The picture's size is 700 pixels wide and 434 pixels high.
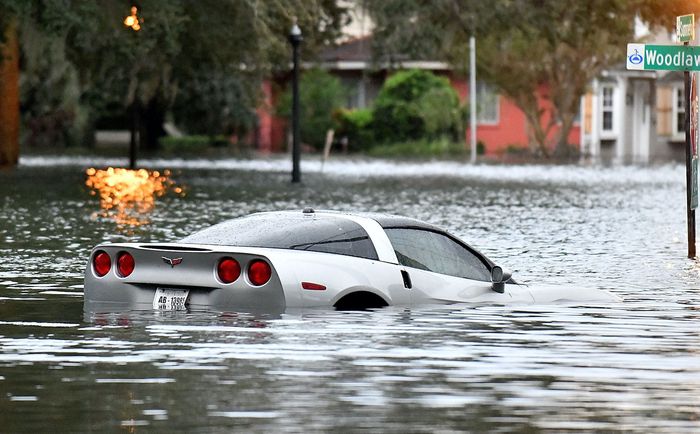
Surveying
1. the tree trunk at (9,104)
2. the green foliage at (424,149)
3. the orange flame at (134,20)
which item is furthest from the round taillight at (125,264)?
the green foliage at (424,149)

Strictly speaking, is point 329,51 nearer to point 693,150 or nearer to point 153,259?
point 693,150

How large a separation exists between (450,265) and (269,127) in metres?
79.7

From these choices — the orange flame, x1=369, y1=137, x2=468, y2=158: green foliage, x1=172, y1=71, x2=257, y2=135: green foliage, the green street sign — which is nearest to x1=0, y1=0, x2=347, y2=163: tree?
the orange flame

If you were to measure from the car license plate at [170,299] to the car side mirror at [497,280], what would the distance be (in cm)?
244

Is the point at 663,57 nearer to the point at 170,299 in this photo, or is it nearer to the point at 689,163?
the point at 689,163

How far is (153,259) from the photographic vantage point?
14.4 m

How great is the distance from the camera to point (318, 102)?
86.4 meters

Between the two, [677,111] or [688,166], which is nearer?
[688,166]

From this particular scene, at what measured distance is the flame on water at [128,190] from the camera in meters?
32.1

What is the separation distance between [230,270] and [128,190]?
28141 millimetres

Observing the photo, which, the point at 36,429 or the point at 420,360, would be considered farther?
the point at 420,360

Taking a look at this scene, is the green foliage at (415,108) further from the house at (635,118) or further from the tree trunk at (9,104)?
the tree trunk at (9,104)

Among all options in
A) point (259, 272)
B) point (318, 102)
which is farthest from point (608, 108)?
point (259, 272)

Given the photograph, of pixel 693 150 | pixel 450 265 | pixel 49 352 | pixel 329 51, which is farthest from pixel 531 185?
pixel 329 51
